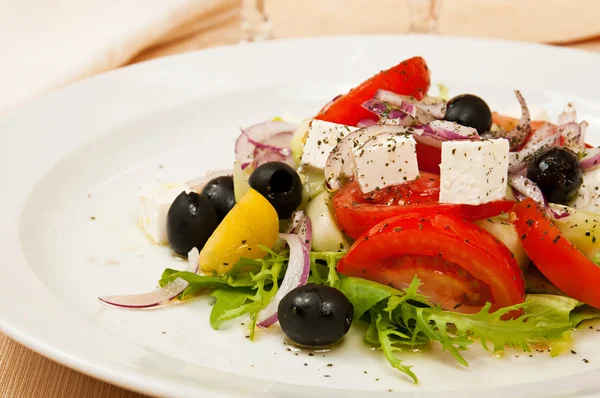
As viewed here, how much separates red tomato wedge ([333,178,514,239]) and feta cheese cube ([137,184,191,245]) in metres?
0.78

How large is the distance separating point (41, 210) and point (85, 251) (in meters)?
0.37

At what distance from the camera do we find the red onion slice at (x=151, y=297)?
279 cm

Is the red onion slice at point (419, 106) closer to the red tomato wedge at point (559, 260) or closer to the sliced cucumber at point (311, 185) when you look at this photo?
the sliced cucumber at point (311, 185)

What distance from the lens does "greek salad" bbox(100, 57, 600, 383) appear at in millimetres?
2568

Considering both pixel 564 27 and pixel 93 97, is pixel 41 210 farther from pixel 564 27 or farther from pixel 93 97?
pixel 564 27

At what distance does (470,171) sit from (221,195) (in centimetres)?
111

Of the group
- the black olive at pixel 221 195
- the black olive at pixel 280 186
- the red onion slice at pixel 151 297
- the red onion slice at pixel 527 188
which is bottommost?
the red onion slice at pixel 151 297

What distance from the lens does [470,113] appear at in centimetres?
329

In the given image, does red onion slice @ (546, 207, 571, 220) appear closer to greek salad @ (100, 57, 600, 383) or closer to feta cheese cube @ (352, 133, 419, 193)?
→ greek salad @ (100, 57, 600, 383)

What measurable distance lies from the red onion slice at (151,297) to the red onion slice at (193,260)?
0.12m

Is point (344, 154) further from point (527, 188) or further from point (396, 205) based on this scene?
point (527, 188)

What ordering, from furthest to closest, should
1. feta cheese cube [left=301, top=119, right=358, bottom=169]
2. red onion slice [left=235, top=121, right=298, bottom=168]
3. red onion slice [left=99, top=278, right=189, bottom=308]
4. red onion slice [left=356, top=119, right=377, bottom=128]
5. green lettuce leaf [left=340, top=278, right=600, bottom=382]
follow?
1. red onion slice [left=235, top=121, right=298, bottom=168]
2. red onion slice [left=356, top=119, right=377, bottom=128]
3. feta cheese cube [left=301, top=119, right=358, bottom=169]
4. red onion slice [left=99, top=278, right=189, bottom=308]
5. green lettuce leaf [left=340, top=278, right=600, bottom=382]

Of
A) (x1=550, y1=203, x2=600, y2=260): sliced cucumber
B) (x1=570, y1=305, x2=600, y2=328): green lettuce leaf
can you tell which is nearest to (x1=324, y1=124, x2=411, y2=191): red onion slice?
(x1=550, y1=203, x2=600, y2=260): sliced cucumber

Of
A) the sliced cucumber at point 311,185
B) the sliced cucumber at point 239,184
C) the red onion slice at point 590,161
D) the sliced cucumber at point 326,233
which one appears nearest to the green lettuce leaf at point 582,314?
the red onion slice at point 590,161
